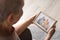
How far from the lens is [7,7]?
2.25ft

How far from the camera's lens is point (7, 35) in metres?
0.80

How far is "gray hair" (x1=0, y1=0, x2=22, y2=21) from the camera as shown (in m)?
0.67

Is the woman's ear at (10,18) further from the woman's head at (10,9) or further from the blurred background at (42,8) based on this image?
the blurred background at (42,8)

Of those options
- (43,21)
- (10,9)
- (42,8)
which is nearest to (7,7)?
(10,9)

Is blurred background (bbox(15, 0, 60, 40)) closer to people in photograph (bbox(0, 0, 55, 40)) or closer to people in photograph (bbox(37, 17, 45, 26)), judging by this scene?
people in photograph (bbox(37, 17, 45, 26))

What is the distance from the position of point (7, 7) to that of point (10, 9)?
0.02 metres

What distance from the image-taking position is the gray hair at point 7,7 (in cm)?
67

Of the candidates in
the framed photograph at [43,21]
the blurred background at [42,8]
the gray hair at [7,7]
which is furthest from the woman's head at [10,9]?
the blurred background at [42,8]

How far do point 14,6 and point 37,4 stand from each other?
1.12 metres

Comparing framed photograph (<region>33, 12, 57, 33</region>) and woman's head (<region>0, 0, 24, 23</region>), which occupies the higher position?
framed photograph (<region>33, 12, 57, 33</region>)

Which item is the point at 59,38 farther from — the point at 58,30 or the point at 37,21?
the point at 37,21

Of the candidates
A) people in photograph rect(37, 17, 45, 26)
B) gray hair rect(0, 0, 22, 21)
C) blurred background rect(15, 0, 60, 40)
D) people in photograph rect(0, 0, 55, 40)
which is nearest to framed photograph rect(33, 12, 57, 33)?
people in photograph rect(37, 17, 45, 26)

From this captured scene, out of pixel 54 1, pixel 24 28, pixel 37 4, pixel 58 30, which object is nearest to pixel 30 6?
pixel 37 4

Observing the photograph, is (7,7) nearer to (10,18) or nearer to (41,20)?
(10,18)
